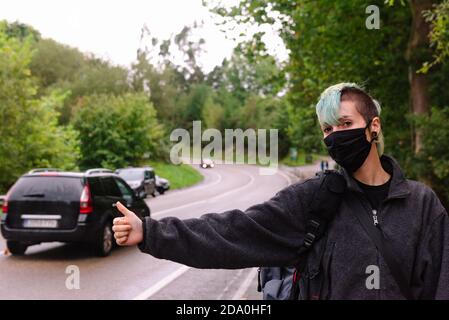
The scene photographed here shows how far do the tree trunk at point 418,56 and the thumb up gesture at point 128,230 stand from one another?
416 inches

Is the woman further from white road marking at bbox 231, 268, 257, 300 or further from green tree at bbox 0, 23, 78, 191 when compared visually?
green tree at bbox 0, 23, 78, 191

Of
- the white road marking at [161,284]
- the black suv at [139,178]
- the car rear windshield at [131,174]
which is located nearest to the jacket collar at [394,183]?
the white road marking at [161,284]

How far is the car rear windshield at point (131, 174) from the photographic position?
2917 cm

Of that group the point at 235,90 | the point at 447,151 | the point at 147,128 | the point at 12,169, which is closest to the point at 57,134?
the point at 12,169

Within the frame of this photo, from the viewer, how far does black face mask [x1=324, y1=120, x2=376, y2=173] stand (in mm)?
2303

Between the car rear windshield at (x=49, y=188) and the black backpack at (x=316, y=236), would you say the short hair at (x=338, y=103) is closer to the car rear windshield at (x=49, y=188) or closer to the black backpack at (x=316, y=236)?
the black backpack at (x=316, y=236)

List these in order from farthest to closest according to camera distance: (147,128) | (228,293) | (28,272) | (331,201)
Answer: (147,128), (28,272), (228,293), (331,201)

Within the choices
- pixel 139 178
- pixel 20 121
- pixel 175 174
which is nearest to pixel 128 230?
pixel 20 121

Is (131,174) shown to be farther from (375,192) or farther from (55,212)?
(375,192)

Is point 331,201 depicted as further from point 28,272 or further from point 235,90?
point 235,90

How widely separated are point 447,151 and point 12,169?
710 inches

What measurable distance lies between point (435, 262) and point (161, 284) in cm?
705
